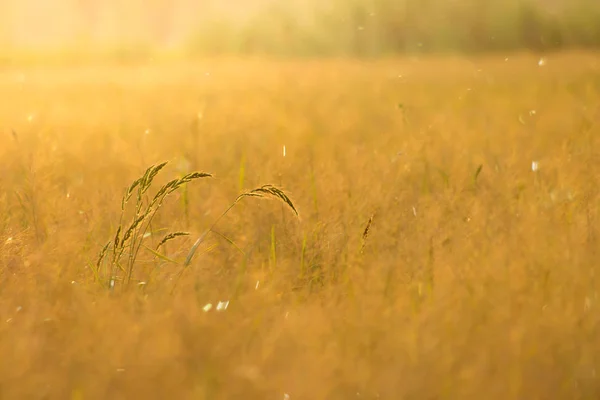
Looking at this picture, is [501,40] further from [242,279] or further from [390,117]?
[242,279]

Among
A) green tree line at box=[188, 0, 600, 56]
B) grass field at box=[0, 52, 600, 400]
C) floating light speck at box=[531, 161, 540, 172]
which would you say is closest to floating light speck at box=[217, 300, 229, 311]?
grass field at box=[0, 52, 600, 400]

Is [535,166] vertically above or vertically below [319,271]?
above

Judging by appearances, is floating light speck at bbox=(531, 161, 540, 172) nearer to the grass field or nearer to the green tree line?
the grass field

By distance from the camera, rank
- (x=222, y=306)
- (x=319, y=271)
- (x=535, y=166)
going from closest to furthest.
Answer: (x=222, y=306), (x=319, y=271), (x=535, y=166)

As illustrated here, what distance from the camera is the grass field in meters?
1.05

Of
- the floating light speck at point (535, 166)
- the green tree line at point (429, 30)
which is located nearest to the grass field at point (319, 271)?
the floating light speck at point (535, 166)

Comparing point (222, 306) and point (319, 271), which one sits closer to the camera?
point (222, 306)

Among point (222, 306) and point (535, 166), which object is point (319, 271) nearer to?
point (222, 306)

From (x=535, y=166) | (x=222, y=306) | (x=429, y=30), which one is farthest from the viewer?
(x=429, y=30)

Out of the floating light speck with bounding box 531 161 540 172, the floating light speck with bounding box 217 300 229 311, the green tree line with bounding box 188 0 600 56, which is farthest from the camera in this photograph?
the green tree line with bounding box 188 0 600 56

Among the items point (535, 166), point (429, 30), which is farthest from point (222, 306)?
point (429, 30)

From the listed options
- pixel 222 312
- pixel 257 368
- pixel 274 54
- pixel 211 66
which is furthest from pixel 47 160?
pixel 274 54

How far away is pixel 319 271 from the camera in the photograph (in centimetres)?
148

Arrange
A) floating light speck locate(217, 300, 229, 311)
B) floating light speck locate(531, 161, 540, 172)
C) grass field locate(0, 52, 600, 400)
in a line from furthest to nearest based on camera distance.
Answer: floating light speck locate(531, 161, 540, 172)
floating light speck locate(217, 300, 229, 311)
grass field locate(0, 52, 600, 400)
